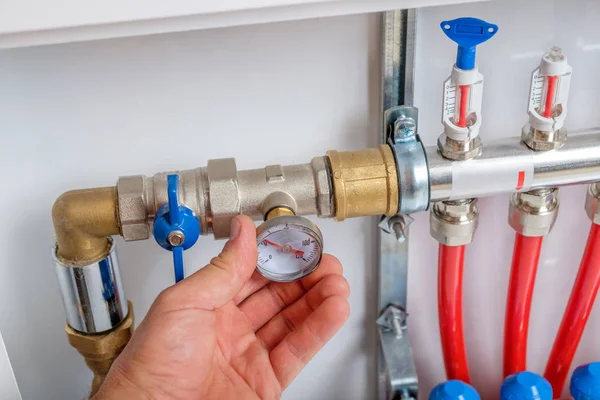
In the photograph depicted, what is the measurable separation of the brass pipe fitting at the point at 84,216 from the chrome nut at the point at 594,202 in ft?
1.62

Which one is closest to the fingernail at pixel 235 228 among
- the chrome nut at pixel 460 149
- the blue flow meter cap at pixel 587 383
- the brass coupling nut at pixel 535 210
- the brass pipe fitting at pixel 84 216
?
the brass pipe fitting at pixel 84 216

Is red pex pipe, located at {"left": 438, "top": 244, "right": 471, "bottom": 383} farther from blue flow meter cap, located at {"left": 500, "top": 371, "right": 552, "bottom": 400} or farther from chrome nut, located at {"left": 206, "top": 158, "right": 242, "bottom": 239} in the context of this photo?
chrome nut, located at {"left": 206, "top": 158, "right": 242, "bottom": 239}

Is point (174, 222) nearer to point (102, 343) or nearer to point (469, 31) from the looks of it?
point (102, 343)

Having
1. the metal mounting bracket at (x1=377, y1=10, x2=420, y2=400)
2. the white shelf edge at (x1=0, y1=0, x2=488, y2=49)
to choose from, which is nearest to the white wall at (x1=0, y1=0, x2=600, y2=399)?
the metal mounting bracket at (x1=377, y1=10, x2=420, y2=400)

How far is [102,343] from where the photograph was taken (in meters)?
0.68

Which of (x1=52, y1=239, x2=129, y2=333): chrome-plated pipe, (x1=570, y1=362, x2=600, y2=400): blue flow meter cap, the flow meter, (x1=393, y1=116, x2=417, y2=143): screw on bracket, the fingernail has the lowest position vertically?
(x1=570, y1=362, x2=600, y2=400): blue flow meter cap

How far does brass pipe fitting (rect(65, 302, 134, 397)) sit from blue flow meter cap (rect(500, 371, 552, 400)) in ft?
1.38

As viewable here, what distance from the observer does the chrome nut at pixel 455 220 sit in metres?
0.70

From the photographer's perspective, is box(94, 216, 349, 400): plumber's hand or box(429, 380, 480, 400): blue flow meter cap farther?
box(429, 380, 480, 400): blue flow meter cap

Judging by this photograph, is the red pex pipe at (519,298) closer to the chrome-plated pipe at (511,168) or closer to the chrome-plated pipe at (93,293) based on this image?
the chrome-plated pipe at (511,168)

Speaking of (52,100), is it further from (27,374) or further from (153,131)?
(27,374)

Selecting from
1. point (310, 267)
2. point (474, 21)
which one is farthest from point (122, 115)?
point (474, 21)

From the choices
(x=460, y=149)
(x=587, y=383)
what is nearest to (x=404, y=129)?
(x=460, y=149)

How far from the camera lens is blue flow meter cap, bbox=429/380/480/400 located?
0.75m
